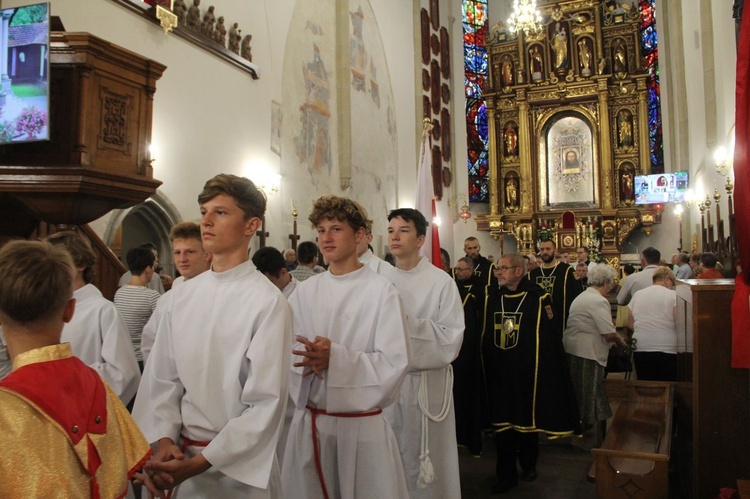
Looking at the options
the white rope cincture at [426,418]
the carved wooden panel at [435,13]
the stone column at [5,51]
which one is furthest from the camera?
the carved wooden panel at [435,13]

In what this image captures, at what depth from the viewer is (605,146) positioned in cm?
2267

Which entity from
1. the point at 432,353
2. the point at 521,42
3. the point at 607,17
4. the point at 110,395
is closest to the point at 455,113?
the point at 521,42

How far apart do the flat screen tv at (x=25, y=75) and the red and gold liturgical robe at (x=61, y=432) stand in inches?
119

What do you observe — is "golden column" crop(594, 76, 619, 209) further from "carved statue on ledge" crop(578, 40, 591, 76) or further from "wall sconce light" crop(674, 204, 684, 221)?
"wall sconce light" crop(674, 204, 684, 221)

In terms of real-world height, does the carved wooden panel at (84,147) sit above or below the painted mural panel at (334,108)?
below

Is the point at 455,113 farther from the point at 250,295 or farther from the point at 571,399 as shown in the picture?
the point at 250,295

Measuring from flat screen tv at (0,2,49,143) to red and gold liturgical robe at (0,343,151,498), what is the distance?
3.03 metres

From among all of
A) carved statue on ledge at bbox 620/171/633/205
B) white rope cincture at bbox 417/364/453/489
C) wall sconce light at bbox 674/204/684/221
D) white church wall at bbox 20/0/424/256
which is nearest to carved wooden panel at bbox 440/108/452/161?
carved statue on ledge at bbox 620/171/633/205

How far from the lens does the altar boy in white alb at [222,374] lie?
2.21 meters

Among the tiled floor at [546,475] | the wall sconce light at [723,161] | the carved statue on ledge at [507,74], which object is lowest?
the tiled floor at [546,475]

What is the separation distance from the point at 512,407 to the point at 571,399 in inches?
19.4

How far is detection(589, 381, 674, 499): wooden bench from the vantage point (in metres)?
3.86

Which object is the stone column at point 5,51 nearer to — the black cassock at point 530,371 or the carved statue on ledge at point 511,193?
the black cassock at point 530,371

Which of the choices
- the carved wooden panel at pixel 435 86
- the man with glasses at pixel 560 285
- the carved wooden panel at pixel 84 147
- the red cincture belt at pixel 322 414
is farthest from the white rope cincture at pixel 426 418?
the carved wooden panel at pixel 435 86
